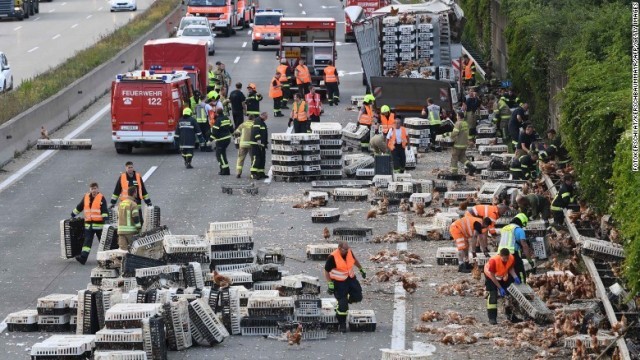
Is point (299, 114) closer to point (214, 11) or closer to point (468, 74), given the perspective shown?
point (468, 74)

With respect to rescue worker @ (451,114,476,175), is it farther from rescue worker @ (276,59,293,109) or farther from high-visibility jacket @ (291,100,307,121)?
rescue worker @ (276,59,293,109)

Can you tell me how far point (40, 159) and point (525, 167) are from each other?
1288 centimetres

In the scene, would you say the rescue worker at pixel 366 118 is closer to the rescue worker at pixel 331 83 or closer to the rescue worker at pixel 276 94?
the rescue worker at pixel 276 94

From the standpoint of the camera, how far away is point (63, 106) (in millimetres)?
44250

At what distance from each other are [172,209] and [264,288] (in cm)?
815

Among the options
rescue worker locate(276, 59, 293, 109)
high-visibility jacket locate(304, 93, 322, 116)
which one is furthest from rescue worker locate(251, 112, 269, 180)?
rescue worker locate(276, 59, 293, 109)

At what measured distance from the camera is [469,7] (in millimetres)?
63781

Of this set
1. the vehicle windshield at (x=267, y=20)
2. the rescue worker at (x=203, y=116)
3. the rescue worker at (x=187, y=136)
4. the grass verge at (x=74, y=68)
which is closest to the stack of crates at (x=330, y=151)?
the rescue worker at (x=187, y=136)

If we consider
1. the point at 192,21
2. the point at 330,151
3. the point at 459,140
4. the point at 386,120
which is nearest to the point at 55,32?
the point at 192,21

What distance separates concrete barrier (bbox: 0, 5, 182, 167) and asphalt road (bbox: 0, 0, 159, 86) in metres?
3.30

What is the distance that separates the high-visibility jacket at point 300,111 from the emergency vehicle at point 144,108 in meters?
3.09

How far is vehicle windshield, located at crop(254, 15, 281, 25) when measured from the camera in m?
62.4

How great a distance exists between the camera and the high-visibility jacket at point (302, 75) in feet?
151

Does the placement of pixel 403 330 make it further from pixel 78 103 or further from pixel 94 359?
pixel 78 103
